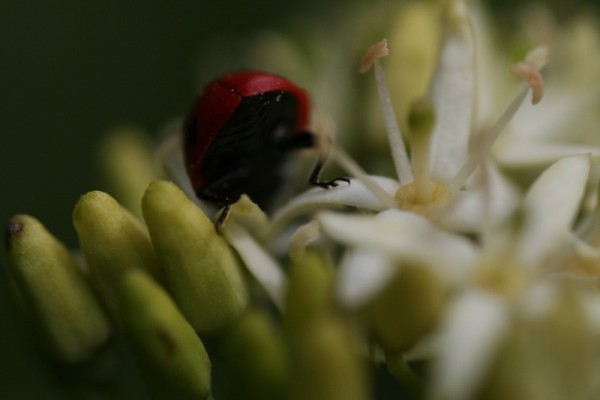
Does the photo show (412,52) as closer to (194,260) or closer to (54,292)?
(194,260)

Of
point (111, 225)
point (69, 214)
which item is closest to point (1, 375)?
point (69, 214)

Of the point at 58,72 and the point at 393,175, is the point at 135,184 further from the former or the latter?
the point at 58,72

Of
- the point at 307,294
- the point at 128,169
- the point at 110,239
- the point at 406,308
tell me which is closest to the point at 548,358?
the point at 406,308

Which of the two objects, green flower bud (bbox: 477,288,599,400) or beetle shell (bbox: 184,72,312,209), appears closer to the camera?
green flower bud (bbox: 477,288,599,400)

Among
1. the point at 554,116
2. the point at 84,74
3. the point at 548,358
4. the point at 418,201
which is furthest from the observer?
the point at 84,74

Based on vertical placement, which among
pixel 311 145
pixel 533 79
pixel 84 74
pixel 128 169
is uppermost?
pixel 533 79

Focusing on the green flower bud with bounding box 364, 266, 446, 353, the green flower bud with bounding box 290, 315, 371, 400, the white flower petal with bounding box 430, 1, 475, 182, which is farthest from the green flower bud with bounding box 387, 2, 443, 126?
the green flower bud with bounding box 290, 315, 371, 400

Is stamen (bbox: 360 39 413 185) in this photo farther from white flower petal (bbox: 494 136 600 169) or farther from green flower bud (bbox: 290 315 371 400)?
green flower bud (bbox: 290 315 371 400)
